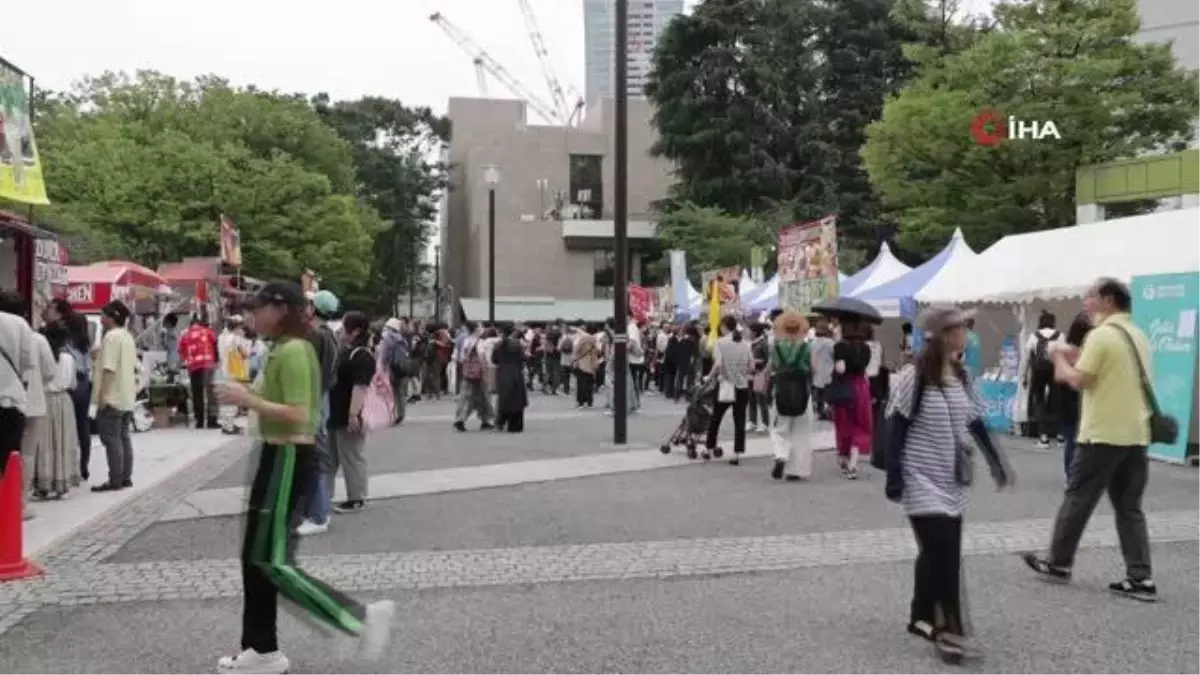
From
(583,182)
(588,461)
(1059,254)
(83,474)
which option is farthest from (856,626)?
(583,182)

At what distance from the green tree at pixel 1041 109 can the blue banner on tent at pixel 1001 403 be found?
13554mm

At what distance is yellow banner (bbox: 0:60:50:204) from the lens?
35.4ft

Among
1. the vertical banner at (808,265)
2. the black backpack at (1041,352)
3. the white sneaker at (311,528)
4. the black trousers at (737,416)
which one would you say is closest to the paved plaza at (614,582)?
the white sneaker at (311,528)

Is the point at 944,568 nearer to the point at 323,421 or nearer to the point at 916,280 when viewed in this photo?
the point at 323,421

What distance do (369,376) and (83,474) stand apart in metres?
3.96

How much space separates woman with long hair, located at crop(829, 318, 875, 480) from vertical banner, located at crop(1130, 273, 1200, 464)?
3.41m

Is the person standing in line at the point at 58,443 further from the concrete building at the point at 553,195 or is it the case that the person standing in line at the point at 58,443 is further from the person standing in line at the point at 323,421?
the concrete building at the point at 553,195

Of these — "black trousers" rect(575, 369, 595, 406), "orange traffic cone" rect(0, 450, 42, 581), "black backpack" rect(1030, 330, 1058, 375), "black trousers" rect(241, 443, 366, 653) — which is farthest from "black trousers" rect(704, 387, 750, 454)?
"black trousers" rect(575, 369, 595, 406)

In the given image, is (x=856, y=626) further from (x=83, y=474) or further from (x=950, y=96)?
(x=950, y=96)

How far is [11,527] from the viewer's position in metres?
6.96

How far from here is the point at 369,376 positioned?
359 inches

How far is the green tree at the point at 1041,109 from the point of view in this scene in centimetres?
2767

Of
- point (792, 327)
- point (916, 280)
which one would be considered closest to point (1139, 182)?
point (916, 280)

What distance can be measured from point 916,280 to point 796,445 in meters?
9.82
